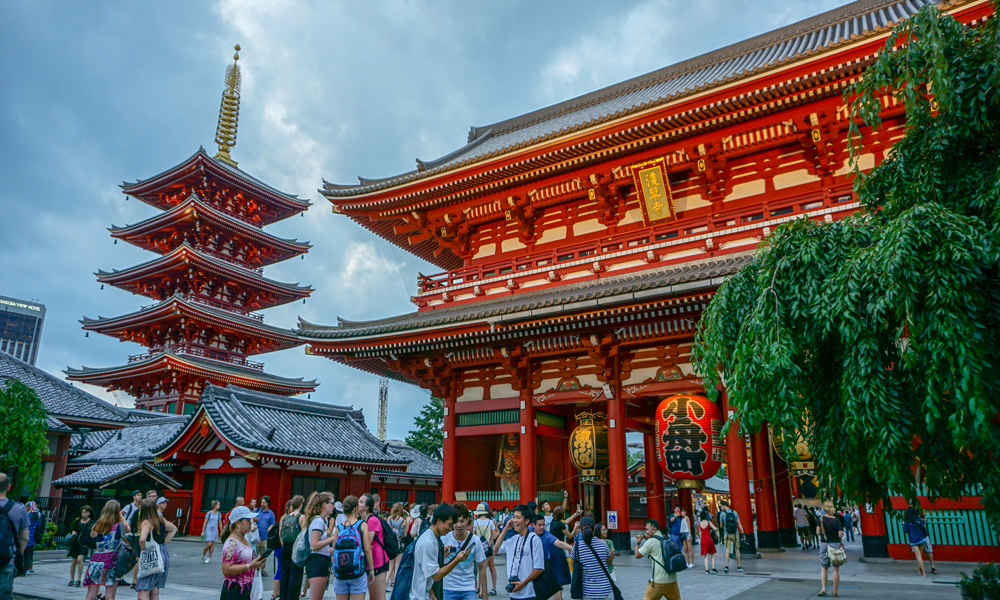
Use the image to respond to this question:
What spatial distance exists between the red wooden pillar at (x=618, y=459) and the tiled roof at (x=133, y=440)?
18777 millimetres

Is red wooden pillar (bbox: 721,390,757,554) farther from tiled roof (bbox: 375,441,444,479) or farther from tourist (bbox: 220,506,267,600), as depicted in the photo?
tiled roof (bbox: 375,441,444,479)

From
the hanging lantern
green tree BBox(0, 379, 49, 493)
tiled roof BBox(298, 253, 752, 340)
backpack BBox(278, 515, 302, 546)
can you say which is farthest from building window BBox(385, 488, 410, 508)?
backpack BBox(278, 515, 302, 546)

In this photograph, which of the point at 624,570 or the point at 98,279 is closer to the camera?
the point at 624,570

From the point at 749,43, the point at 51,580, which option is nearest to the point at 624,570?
the point at 51,580

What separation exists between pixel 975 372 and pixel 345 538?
638 cm

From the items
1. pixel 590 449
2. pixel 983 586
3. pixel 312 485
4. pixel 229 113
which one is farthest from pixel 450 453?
pixel 229 113

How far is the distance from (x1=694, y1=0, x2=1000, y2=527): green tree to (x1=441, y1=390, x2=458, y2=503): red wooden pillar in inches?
470

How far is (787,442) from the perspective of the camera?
20.3 feet

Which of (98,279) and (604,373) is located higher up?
(98,279)

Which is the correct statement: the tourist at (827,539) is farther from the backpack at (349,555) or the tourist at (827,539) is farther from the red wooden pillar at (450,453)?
the red wooden pillar at (450,453)

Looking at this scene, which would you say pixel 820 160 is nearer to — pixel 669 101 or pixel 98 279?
pixel 669 101

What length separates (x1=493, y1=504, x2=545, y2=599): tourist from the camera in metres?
6.68

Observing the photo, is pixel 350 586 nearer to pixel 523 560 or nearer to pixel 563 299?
pixel 523 560

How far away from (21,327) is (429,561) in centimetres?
13231
